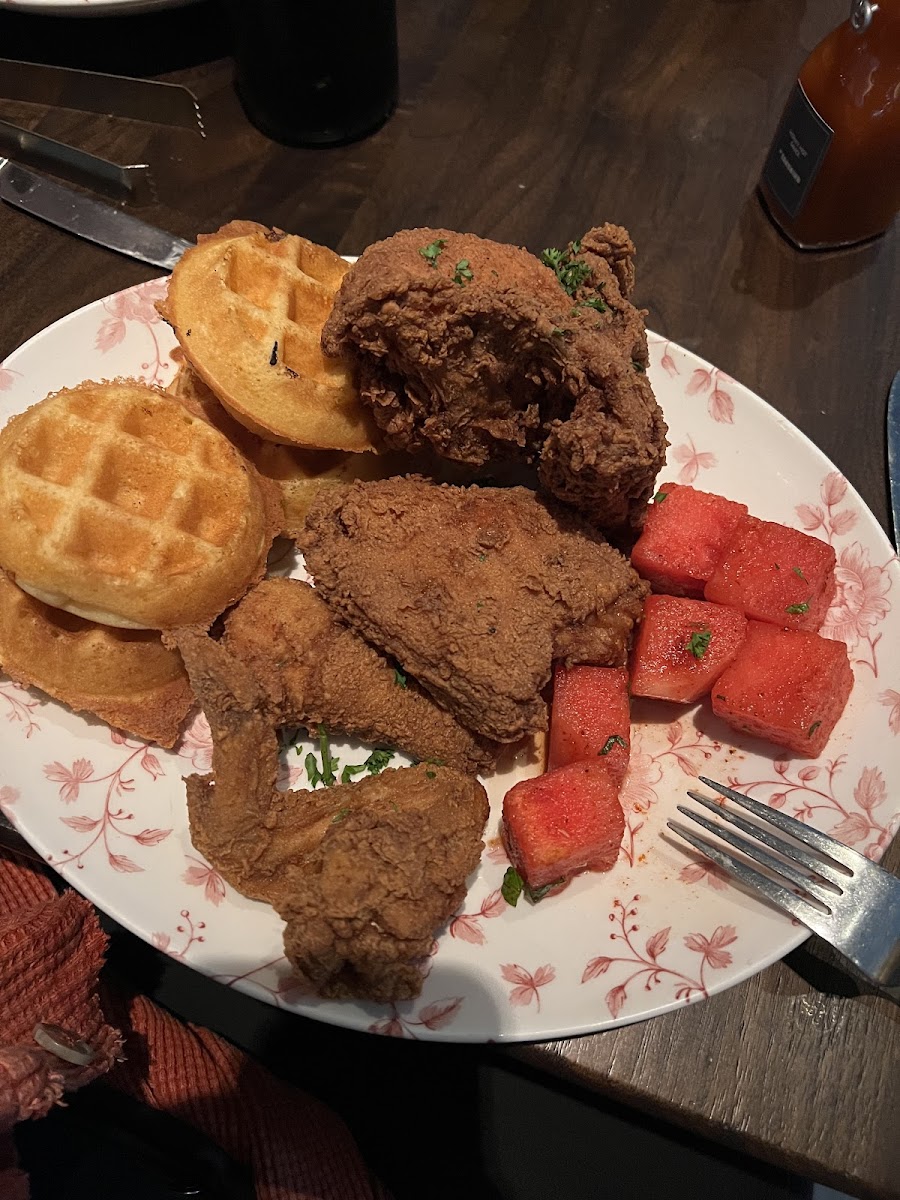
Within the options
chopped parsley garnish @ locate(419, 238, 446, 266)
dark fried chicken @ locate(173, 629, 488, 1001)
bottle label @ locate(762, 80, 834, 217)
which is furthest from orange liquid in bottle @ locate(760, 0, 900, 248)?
dark fried chicken @ locate(173, 629, 488, 1001)

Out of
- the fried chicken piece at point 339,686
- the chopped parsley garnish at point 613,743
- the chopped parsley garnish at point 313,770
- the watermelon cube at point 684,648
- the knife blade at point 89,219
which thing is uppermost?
the watermelon cube at point 684,648

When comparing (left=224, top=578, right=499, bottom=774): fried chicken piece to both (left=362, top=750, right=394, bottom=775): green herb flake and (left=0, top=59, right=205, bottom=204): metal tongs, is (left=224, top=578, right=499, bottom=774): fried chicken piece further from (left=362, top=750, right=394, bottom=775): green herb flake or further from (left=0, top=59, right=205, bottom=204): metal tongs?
(left=0, top=59, right=205, bottom=204): metal tongs

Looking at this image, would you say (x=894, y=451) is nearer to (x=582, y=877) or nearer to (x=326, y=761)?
(x=582, y=877)

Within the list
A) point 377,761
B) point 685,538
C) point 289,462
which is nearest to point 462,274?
point 289,462

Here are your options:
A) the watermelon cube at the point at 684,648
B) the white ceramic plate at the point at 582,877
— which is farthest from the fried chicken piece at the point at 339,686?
the watermelon cube at the point at 684,648

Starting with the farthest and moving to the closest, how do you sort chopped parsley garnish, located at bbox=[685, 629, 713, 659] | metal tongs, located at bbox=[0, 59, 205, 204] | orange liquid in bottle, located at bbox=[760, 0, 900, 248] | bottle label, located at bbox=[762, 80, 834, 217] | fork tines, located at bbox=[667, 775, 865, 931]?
1. metal tongs, located at bbox=[0, 59, 205, 204]
2. bottle label, located at bbox=[762, 80, 834, 217]
3. orange liquid in bottle, located at bbox=[760, 0, 900, 248]
4. chopped parsley garnish, located at bbox=[685, 629, 713, 659]
5. fork tines, located at bbox=[667, 775, 865, 931]

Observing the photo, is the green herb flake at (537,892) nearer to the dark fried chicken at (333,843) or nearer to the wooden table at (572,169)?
the dark fried chicken at (333,843)
